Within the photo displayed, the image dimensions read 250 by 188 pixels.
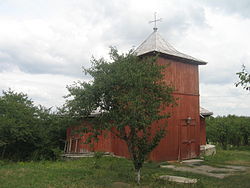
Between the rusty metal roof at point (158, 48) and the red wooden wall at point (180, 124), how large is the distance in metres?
0.42

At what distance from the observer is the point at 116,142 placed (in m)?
16.2

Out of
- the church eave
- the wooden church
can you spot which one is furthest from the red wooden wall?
the church eave

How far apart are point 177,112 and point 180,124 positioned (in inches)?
30.0

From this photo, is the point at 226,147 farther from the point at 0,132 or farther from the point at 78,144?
the point at 0,132

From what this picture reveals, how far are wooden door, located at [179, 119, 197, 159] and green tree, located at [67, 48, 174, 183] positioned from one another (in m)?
6.60

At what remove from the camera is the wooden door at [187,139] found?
623 inches

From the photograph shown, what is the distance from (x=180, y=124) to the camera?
15.9 metres

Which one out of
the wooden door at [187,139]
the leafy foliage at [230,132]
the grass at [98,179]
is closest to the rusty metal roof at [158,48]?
the wooden door at [187,139]

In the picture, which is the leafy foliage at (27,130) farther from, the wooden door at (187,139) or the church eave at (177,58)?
the wooden door at (187,139)

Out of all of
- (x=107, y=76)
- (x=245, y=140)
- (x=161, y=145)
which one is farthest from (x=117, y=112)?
(x=245, y=140)

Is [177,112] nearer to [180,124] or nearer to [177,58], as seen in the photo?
[180,124]

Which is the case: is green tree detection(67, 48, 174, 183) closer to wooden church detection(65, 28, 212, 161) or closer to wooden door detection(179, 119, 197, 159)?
wooden church detection(65, 28, 212, 161)

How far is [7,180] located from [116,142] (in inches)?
306

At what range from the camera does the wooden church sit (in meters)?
15.1
